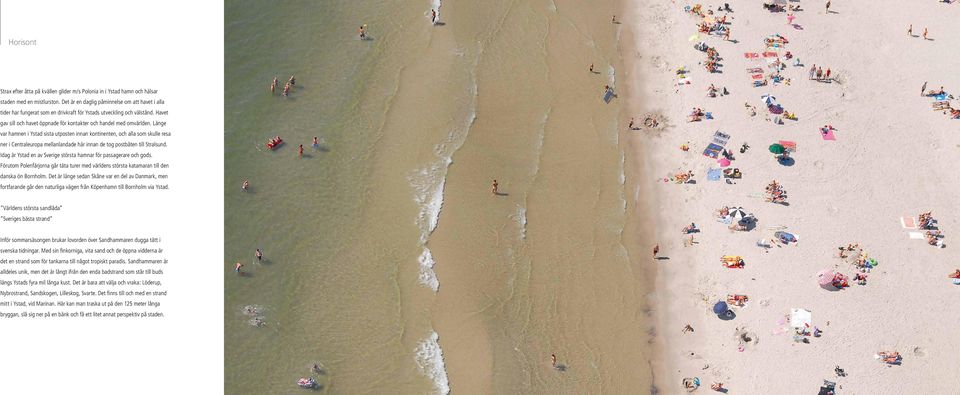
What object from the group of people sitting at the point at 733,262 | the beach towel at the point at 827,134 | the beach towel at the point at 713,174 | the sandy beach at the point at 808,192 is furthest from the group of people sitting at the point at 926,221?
the beach towel at the point at 713,174

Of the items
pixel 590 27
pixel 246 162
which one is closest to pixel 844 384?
pixel 590 27

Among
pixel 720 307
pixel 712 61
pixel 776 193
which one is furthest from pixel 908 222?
pixel 712 61

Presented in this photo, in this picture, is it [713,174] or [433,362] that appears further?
[713,174]

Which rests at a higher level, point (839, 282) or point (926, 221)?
point (926, 221)

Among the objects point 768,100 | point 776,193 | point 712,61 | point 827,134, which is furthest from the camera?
point 712,61

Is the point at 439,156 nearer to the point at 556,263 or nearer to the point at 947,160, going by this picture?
the point at 556,263

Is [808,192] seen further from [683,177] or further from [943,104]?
[943,104]
